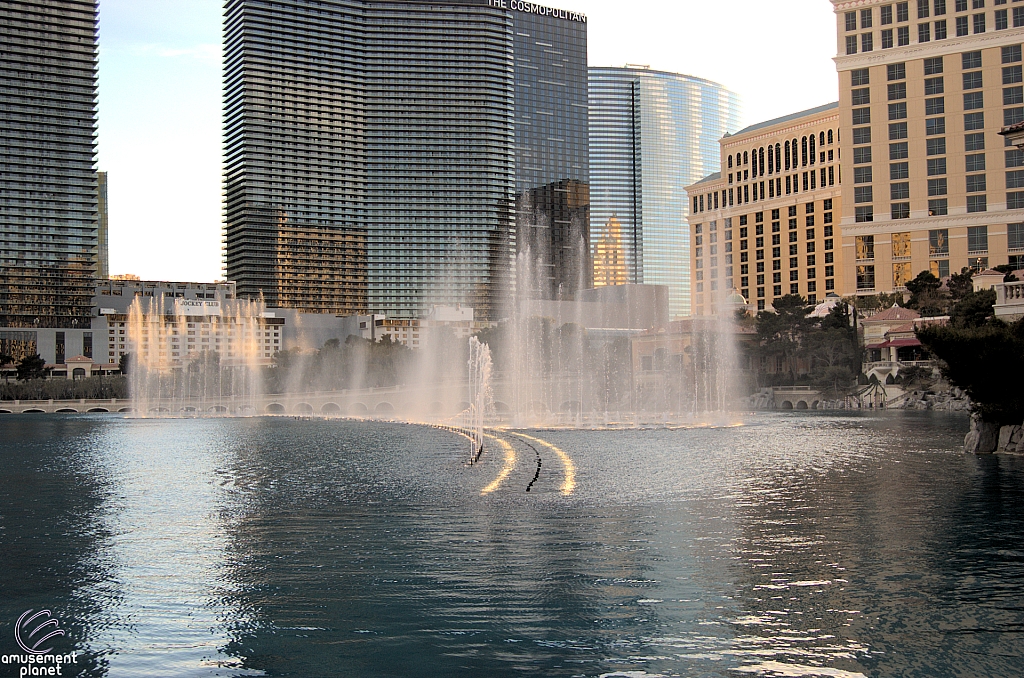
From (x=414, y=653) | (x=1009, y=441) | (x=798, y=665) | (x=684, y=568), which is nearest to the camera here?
(x=798, y=665)

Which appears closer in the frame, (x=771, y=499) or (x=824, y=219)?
(x=771, y=499)

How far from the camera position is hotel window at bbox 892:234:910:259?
115250 millimetres

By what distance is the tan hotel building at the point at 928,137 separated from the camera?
10975 centimetres

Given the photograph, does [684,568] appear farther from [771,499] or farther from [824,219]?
[824,219]

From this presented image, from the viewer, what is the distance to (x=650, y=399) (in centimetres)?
11069

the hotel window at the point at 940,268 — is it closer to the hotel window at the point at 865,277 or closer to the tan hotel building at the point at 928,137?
the tan hotel building at the point at 928,137

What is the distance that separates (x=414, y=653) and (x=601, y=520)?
1127 centimetres

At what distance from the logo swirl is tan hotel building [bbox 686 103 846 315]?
13188 cm

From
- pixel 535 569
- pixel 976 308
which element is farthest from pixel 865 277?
pixel 535 569

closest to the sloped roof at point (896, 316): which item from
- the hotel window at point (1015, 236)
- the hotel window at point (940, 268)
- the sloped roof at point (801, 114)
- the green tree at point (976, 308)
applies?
the hotel window at point (940, 268)

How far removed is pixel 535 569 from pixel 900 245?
10860cm

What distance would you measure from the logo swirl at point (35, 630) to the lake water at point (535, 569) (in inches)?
7.2

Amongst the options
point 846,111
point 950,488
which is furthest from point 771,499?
point 846,111

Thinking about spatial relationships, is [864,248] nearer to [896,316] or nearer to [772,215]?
[896,316]
